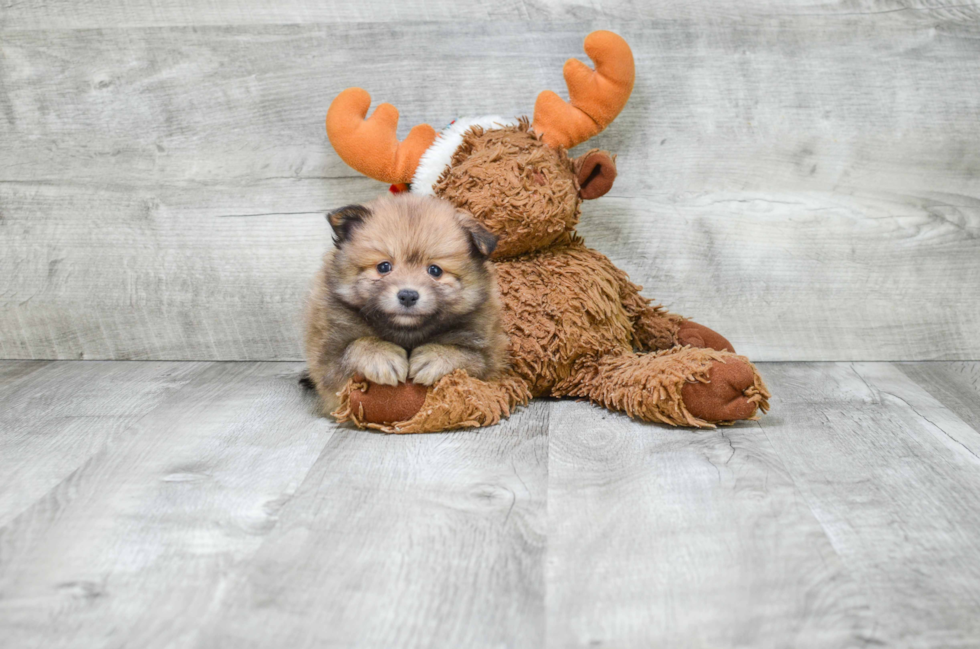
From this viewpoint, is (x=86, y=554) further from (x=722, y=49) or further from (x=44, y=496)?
(x=722, y=49)

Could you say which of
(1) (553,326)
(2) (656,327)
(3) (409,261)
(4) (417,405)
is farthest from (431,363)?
(2) (656,327)

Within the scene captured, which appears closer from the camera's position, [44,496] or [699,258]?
[44,496]

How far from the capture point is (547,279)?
1953mm

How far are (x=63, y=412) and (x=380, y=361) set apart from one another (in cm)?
82

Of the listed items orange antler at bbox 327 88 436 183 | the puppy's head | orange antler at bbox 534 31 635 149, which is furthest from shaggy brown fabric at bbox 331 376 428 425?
orange antler at bbox 534 31 635 149

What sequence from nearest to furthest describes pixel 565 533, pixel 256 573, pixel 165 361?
pixel 256 573, pixel 565 533, pixel 165 361

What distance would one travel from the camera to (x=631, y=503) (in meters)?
1.37

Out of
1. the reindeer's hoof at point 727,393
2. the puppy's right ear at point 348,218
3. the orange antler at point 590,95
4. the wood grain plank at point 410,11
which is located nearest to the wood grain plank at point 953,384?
the reindeer's hoof at point 727,393

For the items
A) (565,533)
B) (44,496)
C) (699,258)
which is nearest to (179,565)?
(44,496)

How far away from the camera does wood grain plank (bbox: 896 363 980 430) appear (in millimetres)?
1924

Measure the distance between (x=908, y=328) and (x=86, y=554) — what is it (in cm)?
216

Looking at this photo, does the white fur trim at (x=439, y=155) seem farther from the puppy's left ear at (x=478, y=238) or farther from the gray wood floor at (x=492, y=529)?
the gray wood floor at (x=492, y=529)

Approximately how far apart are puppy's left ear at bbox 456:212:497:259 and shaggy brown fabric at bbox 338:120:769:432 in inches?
4.6

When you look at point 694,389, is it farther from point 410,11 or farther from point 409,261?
point 410,11
